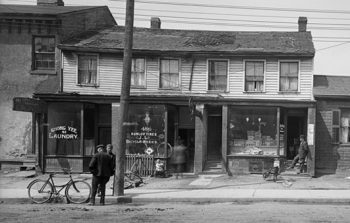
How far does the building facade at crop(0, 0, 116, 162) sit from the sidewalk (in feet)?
6.85

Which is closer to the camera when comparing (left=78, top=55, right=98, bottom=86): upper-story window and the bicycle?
the bicycle

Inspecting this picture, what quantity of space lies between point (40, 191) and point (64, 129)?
847 cm

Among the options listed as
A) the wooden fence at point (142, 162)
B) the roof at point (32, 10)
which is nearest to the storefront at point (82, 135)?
the wooden fence at point (142, 162)

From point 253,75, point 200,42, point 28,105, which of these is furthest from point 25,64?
point 253,75

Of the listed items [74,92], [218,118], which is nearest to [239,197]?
[218,118]

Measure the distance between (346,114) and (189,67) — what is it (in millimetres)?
7776

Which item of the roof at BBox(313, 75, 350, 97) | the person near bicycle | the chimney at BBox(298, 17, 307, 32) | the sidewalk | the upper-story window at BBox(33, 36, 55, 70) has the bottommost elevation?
the sidewalk

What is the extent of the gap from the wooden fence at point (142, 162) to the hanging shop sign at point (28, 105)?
4.61 meters

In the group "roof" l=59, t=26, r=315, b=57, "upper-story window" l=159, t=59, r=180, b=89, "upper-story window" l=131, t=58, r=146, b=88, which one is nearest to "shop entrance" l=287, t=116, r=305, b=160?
"roof" l=59, t=26, r=315, b=57

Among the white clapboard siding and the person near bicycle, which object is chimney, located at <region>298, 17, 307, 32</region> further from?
the person near bicycle

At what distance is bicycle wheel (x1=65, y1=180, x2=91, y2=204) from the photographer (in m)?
15.6

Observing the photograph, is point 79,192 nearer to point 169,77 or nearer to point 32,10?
point 169,77

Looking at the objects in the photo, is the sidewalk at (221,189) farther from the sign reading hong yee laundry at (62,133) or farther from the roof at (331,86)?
the roof at (331,86)

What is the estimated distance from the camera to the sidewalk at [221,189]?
1571 cm
